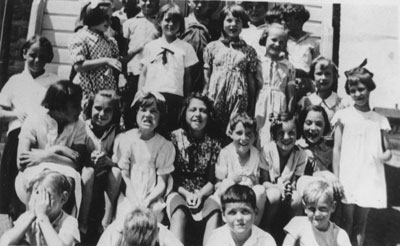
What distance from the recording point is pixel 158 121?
2291 mm

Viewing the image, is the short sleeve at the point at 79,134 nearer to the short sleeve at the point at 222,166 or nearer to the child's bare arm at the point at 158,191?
the child's bare arm at the point at 158,191

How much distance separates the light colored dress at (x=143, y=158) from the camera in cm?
212

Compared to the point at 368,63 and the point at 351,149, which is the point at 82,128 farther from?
the point at 368,63

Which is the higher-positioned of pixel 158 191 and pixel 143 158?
pixel 143 158

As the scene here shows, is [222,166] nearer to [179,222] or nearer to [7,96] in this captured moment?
[179,222]

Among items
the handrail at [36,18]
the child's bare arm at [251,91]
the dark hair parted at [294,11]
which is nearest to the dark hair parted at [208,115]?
the child's bare arm at [251,91]

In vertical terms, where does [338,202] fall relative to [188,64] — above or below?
below

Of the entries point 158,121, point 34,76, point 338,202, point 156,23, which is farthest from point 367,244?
point 34,76

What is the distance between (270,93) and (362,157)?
615mm

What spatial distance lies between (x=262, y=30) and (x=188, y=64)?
639 mm

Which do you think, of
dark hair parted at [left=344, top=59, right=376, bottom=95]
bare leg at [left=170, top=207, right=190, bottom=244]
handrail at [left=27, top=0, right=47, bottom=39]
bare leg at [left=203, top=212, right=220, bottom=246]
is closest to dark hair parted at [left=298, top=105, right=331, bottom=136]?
dark hair parted at [left=344, top=59, right=376, bottom=95]

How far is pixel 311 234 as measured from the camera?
2.00 metres

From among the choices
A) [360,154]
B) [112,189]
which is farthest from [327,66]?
[112,189]

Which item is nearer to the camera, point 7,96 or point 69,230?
point 69,230
